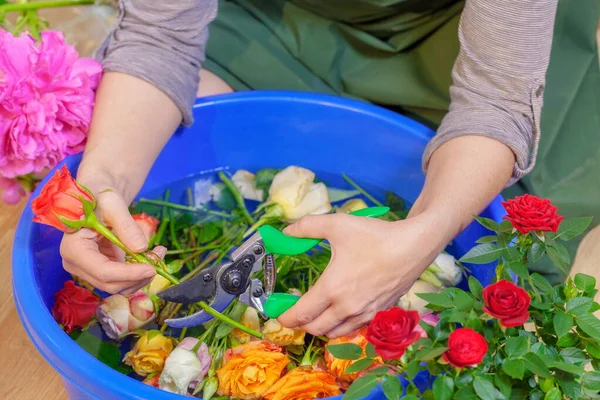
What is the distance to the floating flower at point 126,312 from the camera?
767mm

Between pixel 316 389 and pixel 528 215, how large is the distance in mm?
241

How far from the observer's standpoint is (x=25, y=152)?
2.67 feet

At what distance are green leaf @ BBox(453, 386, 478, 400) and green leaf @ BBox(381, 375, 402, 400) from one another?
0.14 feet

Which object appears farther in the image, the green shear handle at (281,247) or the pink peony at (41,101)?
the pink peony at (41,101)

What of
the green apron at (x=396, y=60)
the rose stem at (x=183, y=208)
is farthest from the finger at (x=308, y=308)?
the green apron at (x=396, y=60)

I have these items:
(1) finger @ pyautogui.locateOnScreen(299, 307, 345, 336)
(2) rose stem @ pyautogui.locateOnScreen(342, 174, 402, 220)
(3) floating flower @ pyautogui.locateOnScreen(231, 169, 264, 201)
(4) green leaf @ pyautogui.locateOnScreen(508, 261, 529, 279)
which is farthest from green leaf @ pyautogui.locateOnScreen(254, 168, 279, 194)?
(4) green leaf @ pyautogui.locateOnScreen(508, 261, 529, 279)

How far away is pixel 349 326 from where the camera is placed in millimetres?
668

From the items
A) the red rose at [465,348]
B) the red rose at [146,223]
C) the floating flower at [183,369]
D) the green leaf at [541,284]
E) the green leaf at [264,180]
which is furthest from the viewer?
the green leaf at [264,180]

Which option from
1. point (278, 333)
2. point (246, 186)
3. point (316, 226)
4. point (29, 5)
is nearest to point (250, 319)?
point (278, 333)

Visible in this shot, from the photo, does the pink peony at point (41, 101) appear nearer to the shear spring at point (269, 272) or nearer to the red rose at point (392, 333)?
the shear spring at point (269, 272)

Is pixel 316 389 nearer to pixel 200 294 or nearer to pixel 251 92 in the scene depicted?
pixel 200 294

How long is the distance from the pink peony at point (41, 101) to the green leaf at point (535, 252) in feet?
1.67

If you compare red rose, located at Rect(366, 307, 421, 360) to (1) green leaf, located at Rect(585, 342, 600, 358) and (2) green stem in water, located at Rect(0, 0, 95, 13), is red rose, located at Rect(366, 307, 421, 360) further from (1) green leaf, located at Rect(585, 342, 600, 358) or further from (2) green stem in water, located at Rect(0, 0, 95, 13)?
(2) green stem in water, located at Rect(0, 0, 95, 13)

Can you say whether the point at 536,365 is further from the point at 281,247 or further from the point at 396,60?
the point at 396,60
